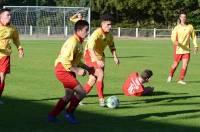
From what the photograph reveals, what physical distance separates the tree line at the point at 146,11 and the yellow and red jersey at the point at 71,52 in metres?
59.5

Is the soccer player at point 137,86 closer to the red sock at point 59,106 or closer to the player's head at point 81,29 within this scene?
the red sock at point 59,106

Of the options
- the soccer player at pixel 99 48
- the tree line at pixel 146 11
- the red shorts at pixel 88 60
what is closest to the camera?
the soccer player at pixel 99 48

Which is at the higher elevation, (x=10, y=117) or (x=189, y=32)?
(x=189, y=32)

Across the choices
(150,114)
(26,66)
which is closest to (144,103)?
(150,114)

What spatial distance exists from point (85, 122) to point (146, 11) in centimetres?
6375

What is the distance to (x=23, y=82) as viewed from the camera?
16781 millimetres

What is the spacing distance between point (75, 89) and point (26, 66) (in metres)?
13.0

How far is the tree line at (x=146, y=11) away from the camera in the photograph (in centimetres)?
7100

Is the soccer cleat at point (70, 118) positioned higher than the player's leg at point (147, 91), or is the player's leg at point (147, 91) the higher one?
the soccer cleat at point (70, 118)

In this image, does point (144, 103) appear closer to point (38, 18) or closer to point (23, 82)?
point (23, 82)

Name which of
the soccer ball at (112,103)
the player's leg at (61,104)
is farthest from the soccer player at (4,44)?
the player's leg at (61,104)

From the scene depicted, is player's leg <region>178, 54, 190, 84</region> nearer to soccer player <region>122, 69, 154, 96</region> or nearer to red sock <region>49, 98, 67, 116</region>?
soccer player <region>122, 69, 154, 96</region>

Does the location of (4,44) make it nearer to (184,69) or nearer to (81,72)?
(81,72)

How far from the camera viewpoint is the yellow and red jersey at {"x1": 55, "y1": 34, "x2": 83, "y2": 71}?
989cm
